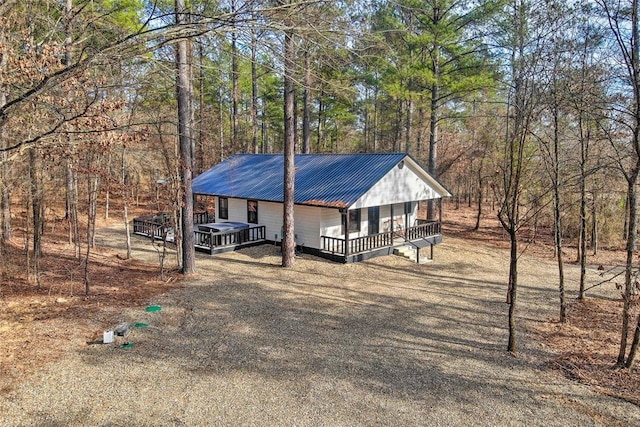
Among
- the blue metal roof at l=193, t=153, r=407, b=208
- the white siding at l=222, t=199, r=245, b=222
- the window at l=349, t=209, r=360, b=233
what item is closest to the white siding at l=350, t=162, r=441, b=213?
the blue metal roof at l=193, t=153, r=407, b=208

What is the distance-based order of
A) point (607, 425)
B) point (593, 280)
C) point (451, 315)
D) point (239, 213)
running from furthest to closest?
point (239, 213), point (593, 280), point (451, 315), point (607, 425)

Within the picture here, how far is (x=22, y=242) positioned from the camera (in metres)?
16.6

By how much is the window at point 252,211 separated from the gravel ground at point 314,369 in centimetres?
726

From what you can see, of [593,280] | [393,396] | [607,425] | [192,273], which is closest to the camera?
[607,425]

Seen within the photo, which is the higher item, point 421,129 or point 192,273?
point 421,129

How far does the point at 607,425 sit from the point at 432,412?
2.41 metres

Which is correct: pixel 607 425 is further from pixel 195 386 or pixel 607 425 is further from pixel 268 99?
pixel 268 99

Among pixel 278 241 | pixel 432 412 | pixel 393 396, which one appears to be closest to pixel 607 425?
pixel 432 412

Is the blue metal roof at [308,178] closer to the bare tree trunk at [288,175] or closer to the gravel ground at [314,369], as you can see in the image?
the bare tree trunk at [288,175]

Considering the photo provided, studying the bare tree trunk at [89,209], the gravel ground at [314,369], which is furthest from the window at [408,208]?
the bare tree trunk at [89,209]

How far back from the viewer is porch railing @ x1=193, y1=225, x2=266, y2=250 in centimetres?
1733

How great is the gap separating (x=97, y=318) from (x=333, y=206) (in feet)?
28.9

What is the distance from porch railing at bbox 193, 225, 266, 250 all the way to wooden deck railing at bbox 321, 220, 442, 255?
3477 mm

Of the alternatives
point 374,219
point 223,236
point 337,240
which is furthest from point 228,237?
point 374,219
